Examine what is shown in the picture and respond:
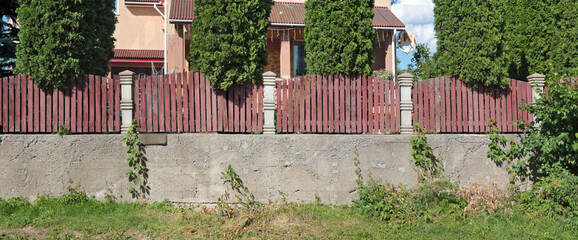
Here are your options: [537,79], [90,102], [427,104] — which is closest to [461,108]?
[427,104]

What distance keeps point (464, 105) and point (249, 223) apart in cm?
436

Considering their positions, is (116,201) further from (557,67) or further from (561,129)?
(557,67)

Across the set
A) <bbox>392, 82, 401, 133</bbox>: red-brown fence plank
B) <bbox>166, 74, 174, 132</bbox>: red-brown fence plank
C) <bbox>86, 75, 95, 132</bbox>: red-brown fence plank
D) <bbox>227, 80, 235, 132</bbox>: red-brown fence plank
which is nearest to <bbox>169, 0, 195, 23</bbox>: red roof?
<bbox>86, 75, 95, 132</bbox>: red-brown fence plank

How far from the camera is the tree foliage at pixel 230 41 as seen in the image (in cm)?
643

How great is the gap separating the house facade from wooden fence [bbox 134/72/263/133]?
550cm

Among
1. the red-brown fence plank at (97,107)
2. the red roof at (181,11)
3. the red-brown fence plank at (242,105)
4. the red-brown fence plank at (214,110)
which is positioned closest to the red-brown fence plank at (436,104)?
the red-brown fence plank at (242,105)

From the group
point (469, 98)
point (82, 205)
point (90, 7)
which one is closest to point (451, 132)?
point (469, 98)

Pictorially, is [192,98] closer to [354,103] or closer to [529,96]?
[354,103]

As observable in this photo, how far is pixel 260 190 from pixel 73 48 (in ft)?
12.6

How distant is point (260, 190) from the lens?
634 centimetres

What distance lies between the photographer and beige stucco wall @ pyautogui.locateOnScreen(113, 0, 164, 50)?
15711 millimetres

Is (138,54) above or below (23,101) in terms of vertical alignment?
above

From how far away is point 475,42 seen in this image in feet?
22.9

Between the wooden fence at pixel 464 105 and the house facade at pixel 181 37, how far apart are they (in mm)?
6134
